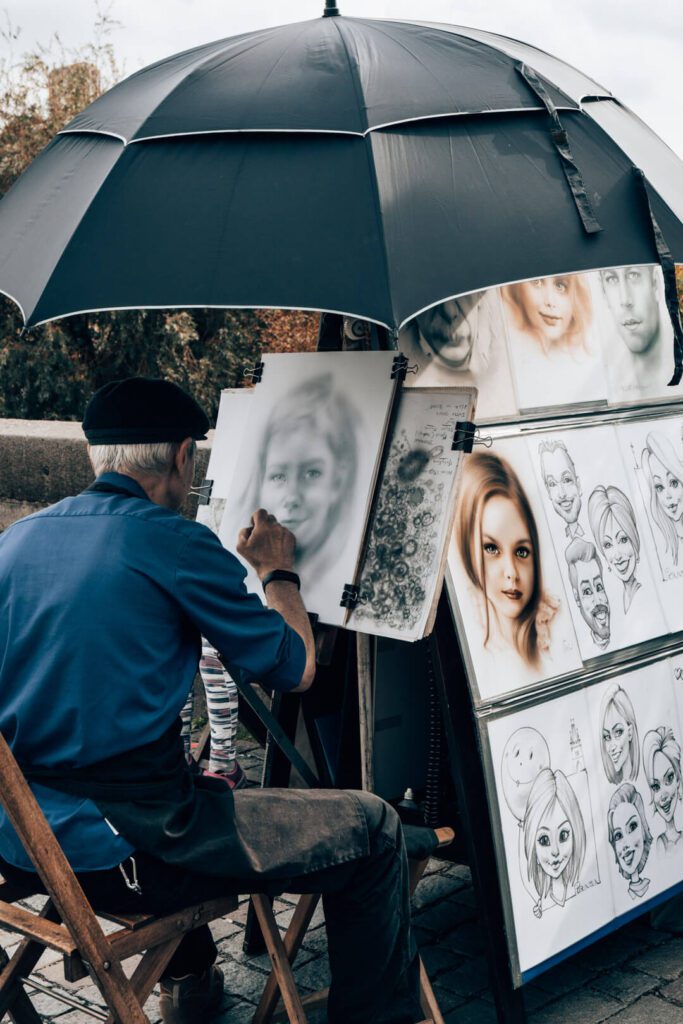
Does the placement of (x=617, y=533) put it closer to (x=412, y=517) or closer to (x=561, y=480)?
(x=561, y=480)

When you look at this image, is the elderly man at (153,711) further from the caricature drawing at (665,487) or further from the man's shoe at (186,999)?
the caricature drawing at (665,487)

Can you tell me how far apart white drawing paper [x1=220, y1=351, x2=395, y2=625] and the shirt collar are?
66 cm

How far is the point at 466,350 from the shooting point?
3084 mm

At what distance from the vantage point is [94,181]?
2.46 metres

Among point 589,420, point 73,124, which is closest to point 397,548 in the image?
point 589,420

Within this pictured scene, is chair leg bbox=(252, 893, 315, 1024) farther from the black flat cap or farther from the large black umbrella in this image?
the large black umbrella

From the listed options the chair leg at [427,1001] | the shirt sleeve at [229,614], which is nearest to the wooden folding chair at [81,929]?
the chair leg at [427,1001]

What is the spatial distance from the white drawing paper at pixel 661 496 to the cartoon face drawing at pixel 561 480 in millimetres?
262

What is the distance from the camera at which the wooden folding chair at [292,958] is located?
2.61 meters

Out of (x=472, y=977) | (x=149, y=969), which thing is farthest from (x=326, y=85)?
(x=472, y=977)

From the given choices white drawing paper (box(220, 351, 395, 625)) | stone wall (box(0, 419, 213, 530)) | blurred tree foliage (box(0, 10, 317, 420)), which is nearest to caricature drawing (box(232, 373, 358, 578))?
white drawing paper (box(220, 351, 395, 625))

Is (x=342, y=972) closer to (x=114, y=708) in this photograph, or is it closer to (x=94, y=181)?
(x=114, y=708)

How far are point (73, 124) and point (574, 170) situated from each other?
3.71ft

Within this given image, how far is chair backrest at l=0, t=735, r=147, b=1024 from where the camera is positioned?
2.14m
